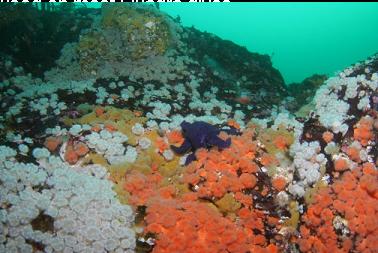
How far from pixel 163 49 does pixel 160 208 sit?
672 centimetres

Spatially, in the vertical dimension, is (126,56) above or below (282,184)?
above

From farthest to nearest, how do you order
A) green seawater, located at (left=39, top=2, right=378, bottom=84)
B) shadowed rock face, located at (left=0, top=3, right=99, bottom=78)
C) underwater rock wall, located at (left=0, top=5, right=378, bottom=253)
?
green seawater, located at (left=39, top=2, right=378, bottom=84) < shadowed rock face, located at (left=0, top=3, right=99, bottom=78) < underwater rock wall, located at (left=0, top=5, right=378, bottom=253)

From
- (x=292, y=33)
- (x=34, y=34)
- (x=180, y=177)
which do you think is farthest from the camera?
(x=292, y=33)

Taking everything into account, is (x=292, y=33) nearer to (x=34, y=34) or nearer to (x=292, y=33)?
(x=292, y=33)

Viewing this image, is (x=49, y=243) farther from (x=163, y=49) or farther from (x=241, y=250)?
(x=163, y=49)

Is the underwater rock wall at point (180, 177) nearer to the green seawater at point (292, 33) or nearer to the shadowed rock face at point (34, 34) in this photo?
the shadowed rock face at point (34, 34)

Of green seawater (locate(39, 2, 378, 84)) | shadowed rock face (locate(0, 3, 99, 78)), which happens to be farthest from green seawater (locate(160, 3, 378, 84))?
shadowed rock face (locate(0, 3, 99, 78))

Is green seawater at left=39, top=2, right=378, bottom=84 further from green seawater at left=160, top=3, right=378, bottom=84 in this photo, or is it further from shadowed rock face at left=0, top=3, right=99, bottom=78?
shadowed rock face at left=0, top=3, right=99, bottom=78

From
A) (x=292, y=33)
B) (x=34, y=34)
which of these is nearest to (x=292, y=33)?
(x=292, y=33)

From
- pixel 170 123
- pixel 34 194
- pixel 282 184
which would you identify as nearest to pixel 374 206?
pixel 282 184

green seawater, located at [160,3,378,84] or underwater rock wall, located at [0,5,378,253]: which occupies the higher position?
green seawater, located at [160,3,378,84]

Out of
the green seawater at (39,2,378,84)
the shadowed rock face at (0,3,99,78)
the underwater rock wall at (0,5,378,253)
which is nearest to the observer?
the underwater rock wall at (0,5,378,253)

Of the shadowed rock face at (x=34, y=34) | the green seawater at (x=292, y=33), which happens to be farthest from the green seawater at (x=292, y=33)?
the shadowed rock face at (x=34, y=34)

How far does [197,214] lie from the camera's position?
17.7 feet
